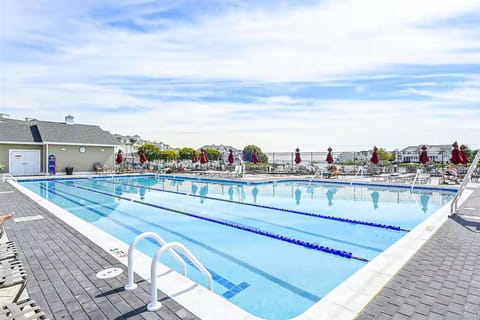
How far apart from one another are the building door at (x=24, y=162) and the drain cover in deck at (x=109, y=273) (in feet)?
63.5

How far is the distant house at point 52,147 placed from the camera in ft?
57.6

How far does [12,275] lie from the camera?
7.97 ft

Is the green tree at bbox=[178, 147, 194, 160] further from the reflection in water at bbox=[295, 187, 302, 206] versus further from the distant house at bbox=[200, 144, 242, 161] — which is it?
the reflection in water at bbox=[295, 187, 302, 206]

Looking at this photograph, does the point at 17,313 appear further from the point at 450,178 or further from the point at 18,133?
the point at 18,133

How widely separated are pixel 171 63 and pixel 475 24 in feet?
31.8

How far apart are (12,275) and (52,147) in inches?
772

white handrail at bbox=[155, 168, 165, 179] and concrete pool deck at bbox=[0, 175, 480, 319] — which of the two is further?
white handrail at bbox=[155, 168, 165, 179]

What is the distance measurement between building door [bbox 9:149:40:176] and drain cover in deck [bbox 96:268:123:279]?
1934cm

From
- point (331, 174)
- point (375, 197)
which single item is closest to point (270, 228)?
point (375, 197)

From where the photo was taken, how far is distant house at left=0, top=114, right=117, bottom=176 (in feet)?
57.6

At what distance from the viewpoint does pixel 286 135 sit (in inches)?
957

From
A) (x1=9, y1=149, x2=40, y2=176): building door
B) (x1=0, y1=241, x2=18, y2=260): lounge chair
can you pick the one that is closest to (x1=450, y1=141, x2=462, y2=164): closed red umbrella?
(x1=0, y1=241, x2=18, y2=260): lounge chair

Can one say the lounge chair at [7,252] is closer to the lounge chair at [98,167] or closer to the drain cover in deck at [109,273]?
the drain cover in deck at [109,273]

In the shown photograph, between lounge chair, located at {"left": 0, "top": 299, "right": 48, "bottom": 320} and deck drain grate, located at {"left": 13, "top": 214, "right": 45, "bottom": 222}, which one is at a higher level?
lounge chair, located at {"left": 0, "top": 299, "right": 48, "bottom": 320}
